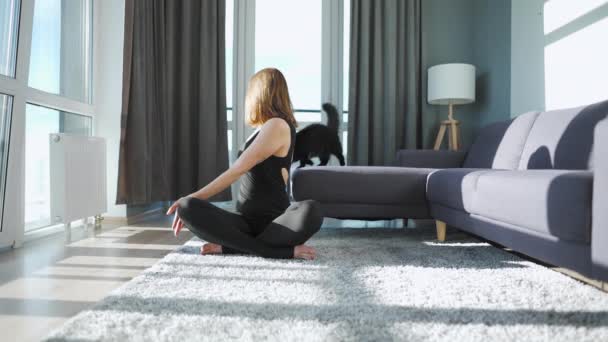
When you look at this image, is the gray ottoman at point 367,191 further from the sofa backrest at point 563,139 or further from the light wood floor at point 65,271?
the light wood floor at point 65,271

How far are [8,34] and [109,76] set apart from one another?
953 millimetres

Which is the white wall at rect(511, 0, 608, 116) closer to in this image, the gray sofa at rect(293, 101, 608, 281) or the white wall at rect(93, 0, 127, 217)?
the gray sofa at rect(293, 101, 608, 281)

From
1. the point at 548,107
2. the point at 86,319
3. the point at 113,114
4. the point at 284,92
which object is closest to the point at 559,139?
the point at 548,107

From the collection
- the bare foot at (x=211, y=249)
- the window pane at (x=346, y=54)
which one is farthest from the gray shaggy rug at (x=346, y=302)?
the window pane at (x=346, y=54)

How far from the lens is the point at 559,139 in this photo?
214cm

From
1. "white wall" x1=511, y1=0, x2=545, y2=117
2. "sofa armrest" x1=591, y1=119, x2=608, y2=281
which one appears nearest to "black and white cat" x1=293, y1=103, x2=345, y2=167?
"white wall" x1=511, y1=0, x2=545, y2=117

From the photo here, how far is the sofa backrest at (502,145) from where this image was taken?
2516mm

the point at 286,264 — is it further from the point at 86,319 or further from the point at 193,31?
the point at 193,31

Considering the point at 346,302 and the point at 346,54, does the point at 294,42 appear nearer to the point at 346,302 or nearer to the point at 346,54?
the point at 346,54

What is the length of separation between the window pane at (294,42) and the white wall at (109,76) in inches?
54.3

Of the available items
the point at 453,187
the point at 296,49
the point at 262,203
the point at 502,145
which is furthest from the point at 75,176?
the point at 502,145

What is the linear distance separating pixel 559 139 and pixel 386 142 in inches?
77.5

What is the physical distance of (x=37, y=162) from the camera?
261 cm

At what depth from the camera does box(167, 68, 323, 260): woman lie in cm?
171
